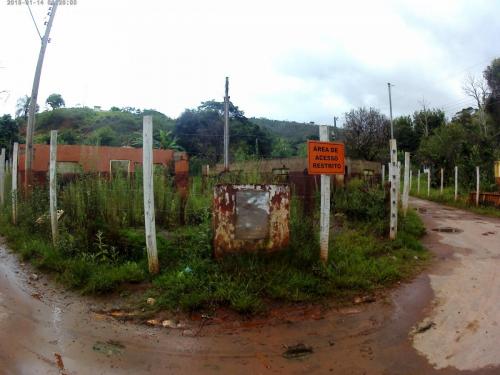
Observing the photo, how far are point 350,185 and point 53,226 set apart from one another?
721 centimetres

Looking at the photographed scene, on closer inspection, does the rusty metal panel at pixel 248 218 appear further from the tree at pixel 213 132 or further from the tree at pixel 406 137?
the tree at pixel 406 137

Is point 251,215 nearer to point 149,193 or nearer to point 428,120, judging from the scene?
point 149,193

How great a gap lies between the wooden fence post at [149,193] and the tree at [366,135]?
28762mm

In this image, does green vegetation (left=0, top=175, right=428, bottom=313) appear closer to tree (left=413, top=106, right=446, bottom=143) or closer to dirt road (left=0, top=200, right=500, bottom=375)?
dirt road (left=0, top=200, right=500, bottom=375)

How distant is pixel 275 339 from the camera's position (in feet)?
11.1

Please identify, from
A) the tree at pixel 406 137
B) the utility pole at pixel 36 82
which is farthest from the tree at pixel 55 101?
the utility pole at pixel 36 82

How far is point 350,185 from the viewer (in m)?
10.3

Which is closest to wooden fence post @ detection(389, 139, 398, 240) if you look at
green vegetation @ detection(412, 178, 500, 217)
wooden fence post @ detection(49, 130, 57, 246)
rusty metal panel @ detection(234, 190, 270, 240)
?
rusty metal panel @ detection(234, 190, 270, 240)

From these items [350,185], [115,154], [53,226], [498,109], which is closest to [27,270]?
[53,226]

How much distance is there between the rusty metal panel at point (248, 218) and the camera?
4.67 meters

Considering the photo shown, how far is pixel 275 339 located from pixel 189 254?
71.0 inches

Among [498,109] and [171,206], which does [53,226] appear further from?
[498,109]

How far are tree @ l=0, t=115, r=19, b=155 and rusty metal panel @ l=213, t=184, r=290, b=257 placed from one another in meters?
28.7

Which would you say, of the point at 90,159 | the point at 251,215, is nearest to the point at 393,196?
the point at 251,215
